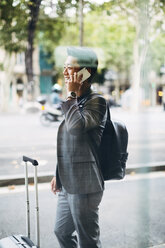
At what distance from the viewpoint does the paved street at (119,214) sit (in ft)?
9.97

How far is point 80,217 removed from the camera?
193 centimetres

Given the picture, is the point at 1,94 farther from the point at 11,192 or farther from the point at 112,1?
the point at 112,1

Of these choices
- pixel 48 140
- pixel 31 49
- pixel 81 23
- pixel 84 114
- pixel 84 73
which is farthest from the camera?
pixel 48 140

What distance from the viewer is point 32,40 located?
3328 mm

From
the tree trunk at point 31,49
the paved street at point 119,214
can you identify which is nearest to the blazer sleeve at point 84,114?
the paved street at point 119,214

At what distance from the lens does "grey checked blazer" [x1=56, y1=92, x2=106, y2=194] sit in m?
1.85

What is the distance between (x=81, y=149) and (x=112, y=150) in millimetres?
240

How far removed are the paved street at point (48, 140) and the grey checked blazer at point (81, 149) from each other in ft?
1.48

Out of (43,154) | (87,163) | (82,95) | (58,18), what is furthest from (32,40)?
(43,154)

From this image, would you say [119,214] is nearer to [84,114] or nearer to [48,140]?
[84,114]

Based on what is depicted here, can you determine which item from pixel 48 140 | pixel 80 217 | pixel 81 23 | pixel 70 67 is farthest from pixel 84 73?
pixel 48 140

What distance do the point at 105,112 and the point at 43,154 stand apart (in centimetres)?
536

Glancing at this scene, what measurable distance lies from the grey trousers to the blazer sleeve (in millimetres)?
419

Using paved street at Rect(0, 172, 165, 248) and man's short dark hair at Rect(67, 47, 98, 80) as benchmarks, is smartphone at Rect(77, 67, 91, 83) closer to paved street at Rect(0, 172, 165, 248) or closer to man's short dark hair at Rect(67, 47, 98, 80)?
man's short dark hair at Rect(67, 47, 98, 80)
